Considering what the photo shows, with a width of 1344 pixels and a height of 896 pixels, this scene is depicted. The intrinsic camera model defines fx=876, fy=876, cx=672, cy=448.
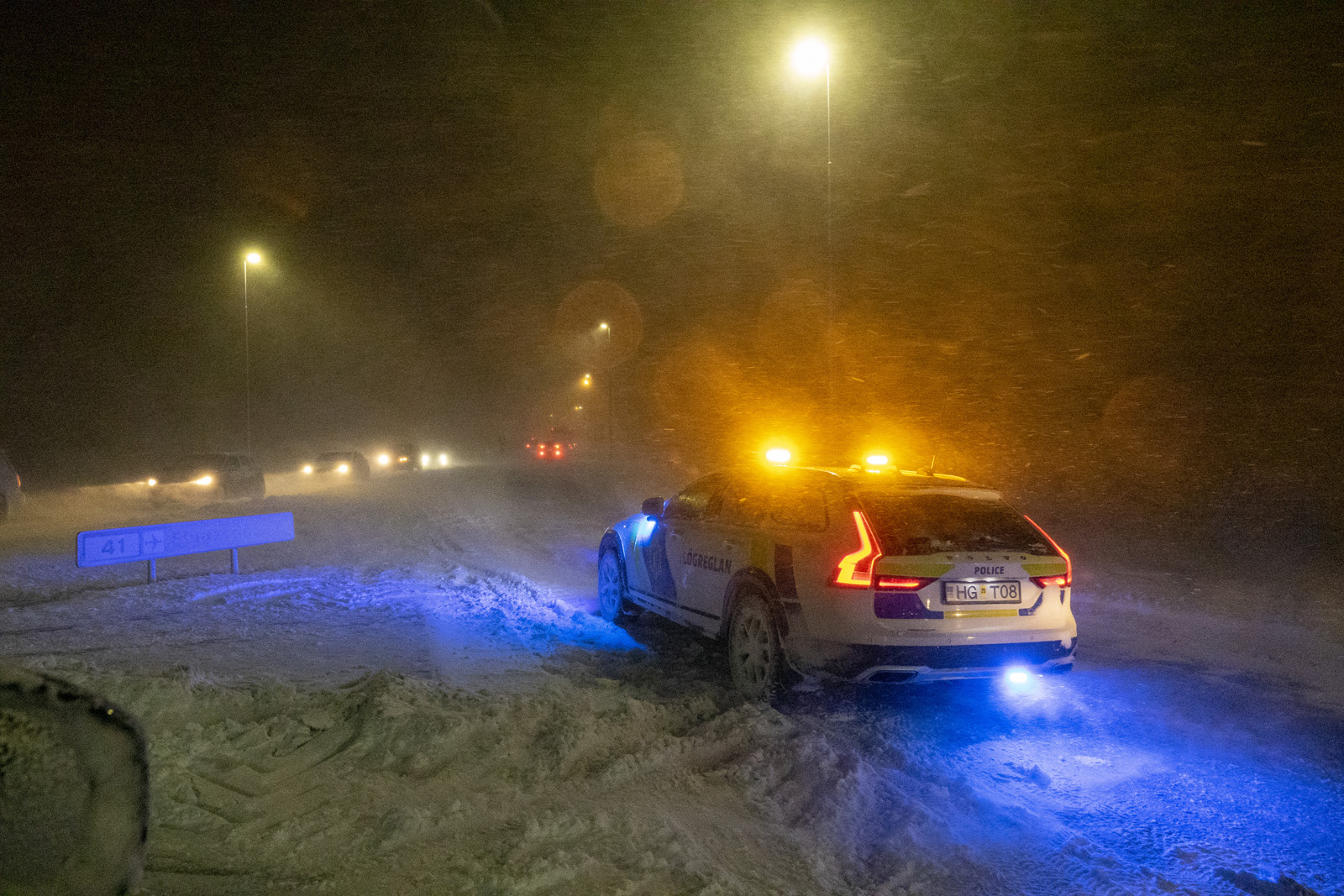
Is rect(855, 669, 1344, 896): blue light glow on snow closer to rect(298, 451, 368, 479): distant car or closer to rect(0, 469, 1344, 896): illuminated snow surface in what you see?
rect(0, 469, 1344, 896): illuminated snow surface

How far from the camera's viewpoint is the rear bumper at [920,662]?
5.06 metres

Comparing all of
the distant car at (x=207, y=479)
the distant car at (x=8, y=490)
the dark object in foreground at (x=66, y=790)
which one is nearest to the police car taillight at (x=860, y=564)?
the dark object in foreground at (x=66, y=790)

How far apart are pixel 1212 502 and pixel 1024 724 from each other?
14.2m

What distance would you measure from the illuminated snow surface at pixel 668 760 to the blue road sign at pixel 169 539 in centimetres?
87

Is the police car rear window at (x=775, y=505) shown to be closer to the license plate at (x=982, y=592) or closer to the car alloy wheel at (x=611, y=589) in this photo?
the license plate at (x=982, y=592)

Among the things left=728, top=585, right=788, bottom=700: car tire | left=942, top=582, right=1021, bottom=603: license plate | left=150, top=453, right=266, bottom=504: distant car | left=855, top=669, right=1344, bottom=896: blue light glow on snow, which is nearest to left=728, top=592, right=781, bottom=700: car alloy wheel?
left=728, top=585, right=788, bottom=700: car tire

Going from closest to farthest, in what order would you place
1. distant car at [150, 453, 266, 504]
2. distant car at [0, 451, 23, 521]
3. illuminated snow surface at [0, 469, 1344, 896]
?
illuminated snow surface at [0, 469, 1344, 896] < distant car at [0, 451, 23, 521] < distant car at [150, 453, 266, 504]

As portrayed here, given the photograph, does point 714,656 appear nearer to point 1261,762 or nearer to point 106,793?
point 1261,762

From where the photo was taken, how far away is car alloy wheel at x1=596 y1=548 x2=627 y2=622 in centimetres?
826

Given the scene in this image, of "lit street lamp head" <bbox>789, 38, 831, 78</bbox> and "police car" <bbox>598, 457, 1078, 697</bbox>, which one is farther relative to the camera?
"lit street lamp head" <bbox>789, 38, 831, 78</bbox>

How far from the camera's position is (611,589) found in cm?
846

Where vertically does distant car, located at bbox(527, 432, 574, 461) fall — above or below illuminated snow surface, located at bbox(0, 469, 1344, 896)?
above

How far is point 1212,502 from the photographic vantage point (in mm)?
16922

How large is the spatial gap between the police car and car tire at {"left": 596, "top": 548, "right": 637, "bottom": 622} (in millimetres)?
1875
